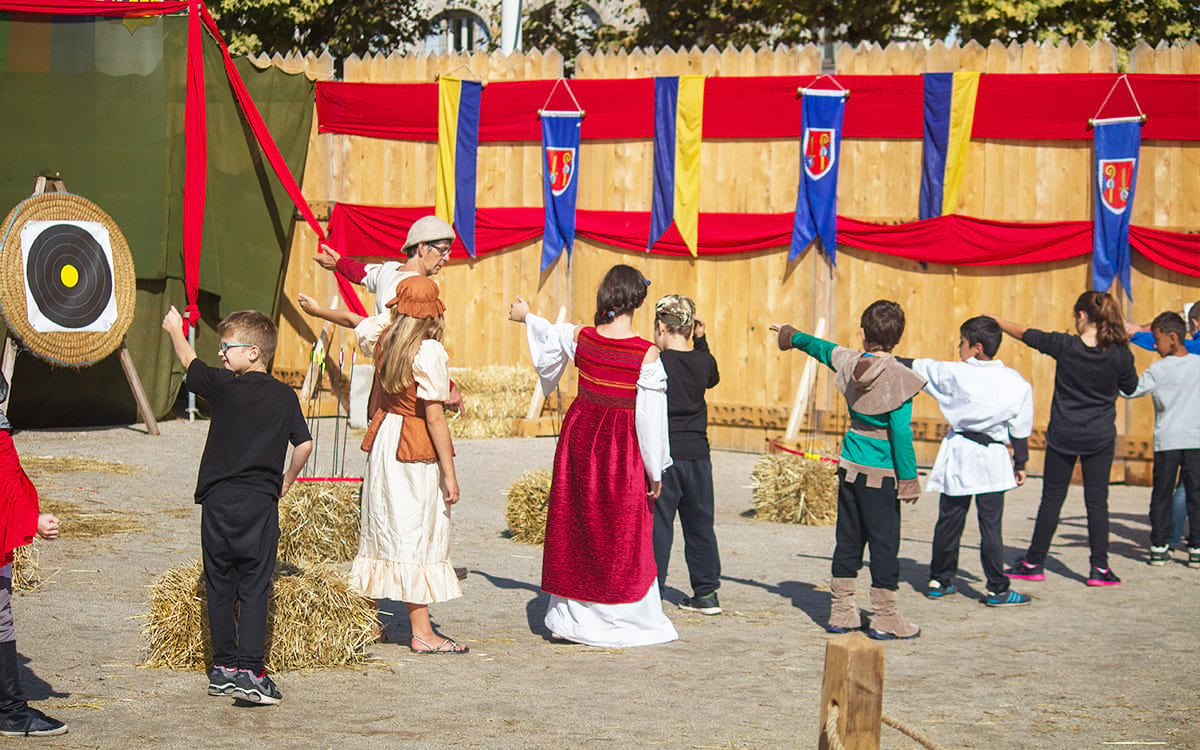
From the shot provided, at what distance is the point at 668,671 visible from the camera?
21.0ft

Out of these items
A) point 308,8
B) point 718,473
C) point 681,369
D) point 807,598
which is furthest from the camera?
point 308,8

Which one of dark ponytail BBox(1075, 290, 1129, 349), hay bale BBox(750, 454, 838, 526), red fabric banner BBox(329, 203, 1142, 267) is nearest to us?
dark ponytail BBox(1075, 290, 1129, 349)

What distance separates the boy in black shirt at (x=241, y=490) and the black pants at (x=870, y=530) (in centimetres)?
286

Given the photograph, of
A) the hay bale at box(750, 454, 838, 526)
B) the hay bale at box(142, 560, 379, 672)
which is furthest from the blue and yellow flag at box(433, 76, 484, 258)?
the hay bale at box(142, 560, 379, 672)

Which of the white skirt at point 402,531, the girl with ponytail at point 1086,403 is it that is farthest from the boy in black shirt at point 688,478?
the girl with ponytail at point 1086,403

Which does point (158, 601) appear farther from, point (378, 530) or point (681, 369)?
point (681, 369)

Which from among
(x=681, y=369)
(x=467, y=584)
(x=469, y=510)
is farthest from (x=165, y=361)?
(x=681, y=369)

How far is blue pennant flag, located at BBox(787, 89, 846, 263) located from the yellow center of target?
20.5ft

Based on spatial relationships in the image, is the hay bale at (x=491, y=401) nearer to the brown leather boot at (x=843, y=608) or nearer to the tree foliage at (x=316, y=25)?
the brown leather boot at (x=843, y=608)

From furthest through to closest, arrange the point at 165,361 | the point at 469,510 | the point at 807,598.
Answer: the point at 165,361 < the point at 469,510 < the point at 807,598

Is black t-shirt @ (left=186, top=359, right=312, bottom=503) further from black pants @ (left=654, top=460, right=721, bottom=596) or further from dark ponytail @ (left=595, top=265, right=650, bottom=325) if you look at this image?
black pants @ (left=654, top=460, right=721, bottom=596)

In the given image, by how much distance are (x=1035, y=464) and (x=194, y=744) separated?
9800 millimetres

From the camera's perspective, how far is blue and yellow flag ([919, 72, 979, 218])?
1309 cm

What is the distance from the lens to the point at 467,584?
8094 mm
